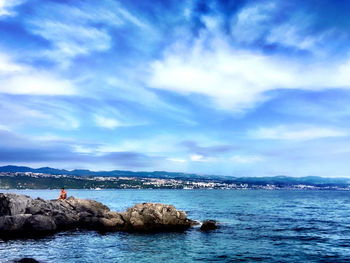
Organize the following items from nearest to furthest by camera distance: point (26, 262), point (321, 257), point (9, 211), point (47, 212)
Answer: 1. point (26, 262)
2. point (321, 257)
3. point (9, 211)
4. point (47, 212)

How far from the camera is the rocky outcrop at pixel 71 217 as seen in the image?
143 ft

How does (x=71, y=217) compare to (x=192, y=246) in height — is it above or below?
above

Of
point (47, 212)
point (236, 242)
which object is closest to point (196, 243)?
point (236, 242)

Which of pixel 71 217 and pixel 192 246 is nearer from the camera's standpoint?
pixel 192 246

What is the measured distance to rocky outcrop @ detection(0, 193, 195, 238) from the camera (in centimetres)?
4369

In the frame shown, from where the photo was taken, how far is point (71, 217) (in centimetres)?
5053

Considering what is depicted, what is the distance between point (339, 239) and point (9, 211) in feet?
150

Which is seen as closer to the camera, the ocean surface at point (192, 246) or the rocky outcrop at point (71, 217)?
the ocean surface at point (192, 246)

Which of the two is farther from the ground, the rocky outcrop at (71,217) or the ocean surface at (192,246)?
the rocky outcrop at (71,217)

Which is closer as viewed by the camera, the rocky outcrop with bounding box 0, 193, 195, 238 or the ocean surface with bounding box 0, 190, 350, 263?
the ocean surface with bounding box 0, 190, 350, 263

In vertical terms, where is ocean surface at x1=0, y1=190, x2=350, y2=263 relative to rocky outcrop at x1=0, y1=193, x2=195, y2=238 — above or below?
below

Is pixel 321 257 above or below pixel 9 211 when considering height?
below

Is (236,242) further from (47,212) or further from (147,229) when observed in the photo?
(47,212)

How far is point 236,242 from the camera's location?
39.3 metres
